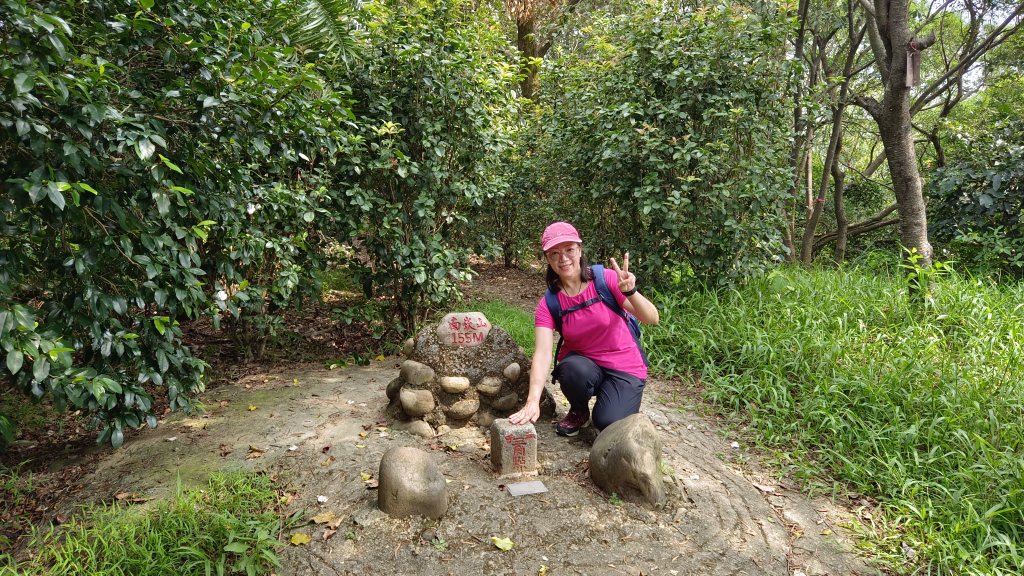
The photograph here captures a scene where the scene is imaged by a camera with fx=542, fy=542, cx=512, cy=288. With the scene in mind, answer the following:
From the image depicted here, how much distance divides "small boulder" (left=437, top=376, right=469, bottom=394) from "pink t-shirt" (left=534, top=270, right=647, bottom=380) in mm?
737

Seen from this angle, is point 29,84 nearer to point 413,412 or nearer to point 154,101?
point 154,101

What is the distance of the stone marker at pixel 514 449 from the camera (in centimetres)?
313

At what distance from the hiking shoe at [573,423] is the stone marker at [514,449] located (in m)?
0.52

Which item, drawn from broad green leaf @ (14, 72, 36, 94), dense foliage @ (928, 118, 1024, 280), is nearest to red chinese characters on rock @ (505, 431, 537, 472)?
broad green leaf @ (14, 72, 36, 94)

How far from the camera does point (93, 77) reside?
2.51m

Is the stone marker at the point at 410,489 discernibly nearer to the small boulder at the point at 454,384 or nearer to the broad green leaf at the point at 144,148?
the small boulder at the point at 454,384

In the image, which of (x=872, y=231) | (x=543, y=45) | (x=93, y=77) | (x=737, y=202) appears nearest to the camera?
(x=93, y=77)

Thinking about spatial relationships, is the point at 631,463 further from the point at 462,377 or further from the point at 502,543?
the point at 462,377

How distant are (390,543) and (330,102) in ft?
9.41

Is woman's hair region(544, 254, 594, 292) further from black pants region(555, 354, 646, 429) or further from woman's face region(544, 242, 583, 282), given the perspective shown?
black pants region(555, 354, 646, 429)

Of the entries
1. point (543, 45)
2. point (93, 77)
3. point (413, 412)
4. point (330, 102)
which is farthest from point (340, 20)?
point (543, 45)

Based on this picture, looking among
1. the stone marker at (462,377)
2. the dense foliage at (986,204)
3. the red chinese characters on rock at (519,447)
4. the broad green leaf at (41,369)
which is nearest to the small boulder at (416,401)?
the stone marker at (462,377)

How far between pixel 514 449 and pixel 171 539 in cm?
174

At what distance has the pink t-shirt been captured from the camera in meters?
3.42
